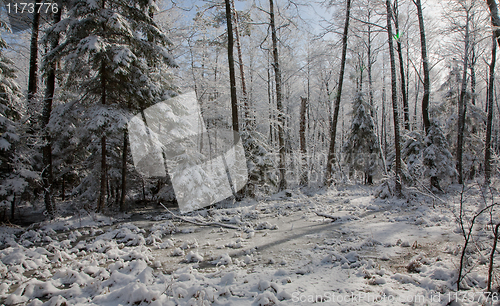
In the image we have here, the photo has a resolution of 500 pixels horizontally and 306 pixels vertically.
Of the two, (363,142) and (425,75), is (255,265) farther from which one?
(363,142)

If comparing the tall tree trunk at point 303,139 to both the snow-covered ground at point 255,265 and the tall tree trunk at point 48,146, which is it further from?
the tall tree trunk at point 48,146

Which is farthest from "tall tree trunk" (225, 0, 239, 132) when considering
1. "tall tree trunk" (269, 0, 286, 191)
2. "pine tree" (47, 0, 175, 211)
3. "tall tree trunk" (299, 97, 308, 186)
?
"tall tree trunk" (299, 97, 308, 186)

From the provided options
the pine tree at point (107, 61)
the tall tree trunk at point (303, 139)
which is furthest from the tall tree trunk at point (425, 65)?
the pine tree at point (107, 61)

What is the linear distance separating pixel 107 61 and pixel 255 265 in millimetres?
8486

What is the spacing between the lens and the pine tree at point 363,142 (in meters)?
16.5

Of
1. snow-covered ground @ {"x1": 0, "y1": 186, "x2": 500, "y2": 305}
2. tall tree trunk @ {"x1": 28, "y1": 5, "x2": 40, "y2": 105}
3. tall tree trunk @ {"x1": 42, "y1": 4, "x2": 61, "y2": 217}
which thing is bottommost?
snow-covered ground @ {"x1": 0, "y1": 186, "x2": 500, "y2": 305}

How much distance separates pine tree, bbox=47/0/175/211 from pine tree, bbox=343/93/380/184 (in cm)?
1292

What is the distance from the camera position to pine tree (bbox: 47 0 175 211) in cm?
800

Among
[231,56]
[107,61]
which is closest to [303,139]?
[231,56]

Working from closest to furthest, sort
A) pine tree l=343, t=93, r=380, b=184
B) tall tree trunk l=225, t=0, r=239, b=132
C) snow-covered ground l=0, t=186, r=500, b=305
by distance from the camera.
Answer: snow-covered ground l=0, t=186, r=500, b=305
tall tree trunk l=225, t=0, r=239, b=132
pine tree l=343, t=93, r=380, b=184

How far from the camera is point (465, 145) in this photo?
1873 cm

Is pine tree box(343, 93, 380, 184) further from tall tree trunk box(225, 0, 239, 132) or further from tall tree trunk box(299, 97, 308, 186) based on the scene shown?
tall tree trunk box(225, 0, 239, 132)

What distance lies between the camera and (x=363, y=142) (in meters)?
16.7

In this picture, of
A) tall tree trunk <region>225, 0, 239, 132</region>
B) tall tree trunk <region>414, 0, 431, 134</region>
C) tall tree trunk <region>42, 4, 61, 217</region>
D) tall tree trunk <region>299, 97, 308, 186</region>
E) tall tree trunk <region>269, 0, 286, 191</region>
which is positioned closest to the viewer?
tall tree trunk <region>42, 4, 61, 217</region>
